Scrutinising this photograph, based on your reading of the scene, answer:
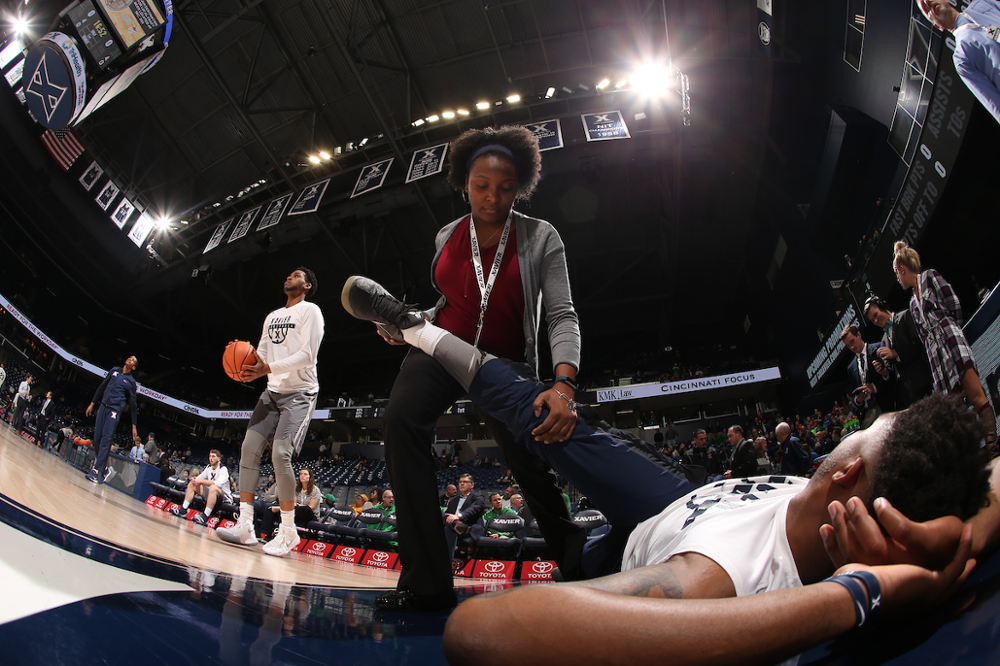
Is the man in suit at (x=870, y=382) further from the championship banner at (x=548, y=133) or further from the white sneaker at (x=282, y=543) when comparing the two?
the championship banner at (x=548, y=133)

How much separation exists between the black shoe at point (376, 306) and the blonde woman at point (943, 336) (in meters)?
2.32

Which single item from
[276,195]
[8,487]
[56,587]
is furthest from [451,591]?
[276,195]

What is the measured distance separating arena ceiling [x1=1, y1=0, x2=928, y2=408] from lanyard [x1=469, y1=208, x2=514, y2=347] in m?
5.35

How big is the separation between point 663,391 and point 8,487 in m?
12.5

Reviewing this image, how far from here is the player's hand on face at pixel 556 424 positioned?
3.09 feet

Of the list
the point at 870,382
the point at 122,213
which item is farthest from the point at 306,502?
the point at 122,213

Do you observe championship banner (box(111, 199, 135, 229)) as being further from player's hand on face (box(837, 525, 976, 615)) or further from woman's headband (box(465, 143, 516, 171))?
player's hand on face (box(837, 525, 976, 615))

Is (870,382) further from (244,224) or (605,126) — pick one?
(244,224)

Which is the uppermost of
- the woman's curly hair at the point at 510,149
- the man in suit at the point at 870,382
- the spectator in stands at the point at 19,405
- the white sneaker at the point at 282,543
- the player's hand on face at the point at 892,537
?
the spectator in stands at the point at 19,405

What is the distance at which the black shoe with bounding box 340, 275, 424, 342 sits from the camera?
122 cm

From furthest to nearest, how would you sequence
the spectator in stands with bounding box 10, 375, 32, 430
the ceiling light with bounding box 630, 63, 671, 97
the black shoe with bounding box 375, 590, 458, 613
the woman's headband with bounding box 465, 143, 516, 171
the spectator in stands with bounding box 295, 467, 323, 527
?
1. the ceiling light with bounding box 630, 63, 671, 97
2. the spectator in stands with bounding box 10, 375, 32, 430
3. the spectator in stands with bounding box 295, 467, 323, 527
4. the woman's headband with bounding box 465, 143, 516, 171
5. the black shoe with bounding box 375, 590, 458, 613

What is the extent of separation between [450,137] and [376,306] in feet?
29.9

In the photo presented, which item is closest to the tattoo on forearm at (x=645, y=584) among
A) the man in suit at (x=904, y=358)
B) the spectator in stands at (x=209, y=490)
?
the man in suit at (x=904, y=358)

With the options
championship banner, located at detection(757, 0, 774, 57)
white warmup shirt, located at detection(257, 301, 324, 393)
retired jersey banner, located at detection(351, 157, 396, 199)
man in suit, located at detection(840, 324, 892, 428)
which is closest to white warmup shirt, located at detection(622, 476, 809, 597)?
white warmup shirt, located at detection(257, 301, 324, 393)
